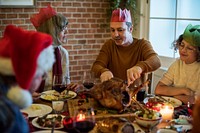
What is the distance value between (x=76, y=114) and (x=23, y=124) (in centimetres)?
29

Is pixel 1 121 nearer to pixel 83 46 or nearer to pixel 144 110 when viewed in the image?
pixel 144 110

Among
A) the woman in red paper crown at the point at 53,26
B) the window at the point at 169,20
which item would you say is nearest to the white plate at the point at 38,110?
the woman in red paper crown at the point at 53,26

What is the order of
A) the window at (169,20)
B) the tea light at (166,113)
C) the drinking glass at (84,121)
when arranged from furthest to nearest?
the window at (169,20) → the tea light at (166,113) → the drinking glass at (84,121)

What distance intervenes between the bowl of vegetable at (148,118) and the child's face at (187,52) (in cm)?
89

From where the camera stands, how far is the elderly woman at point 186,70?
2.09 metres

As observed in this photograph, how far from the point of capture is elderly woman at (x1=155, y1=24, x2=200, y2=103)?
209cm

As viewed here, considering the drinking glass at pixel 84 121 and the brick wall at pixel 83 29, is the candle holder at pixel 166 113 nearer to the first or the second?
the drinking glass at pixel 84 121

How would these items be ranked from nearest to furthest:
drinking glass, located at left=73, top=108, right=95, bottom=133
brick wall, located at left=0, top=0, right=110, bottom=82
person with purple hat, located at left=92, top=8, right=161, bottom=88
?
drinking glass, located at left=73, top=108, right=95, bottom=133 → person with purple hat, located at left=92, top=8, right=161, bottom=88 → brick wall, located at left=0, top=0, right=110, bottom=82

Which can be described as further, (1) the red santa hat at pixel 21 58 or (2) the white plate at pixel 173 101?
(2) the white plate at pixel 173 101

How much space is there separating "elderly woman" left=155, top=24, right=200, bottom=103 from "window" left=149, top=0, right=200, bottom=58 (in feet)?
2.47

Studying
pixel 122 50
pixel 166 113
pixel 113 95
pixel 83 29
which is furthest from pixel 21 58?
pixel 83 29

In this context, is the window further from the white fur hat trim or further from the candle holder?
the white fur hat trim

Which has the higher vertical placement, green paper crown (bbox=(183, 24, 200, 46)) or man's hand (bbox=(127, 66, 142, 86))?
green paper crown (bbox=(183, 24, 200, 46))

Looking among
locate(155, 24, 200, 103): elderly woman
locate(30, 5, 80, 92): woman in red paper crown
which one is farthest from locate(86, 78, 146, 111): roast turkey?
locate(30, 5, 80, 92): woman in red paper crown
